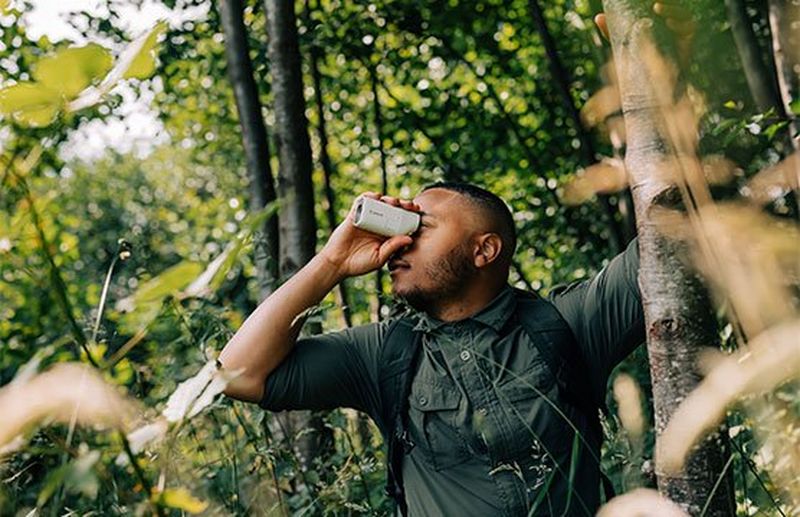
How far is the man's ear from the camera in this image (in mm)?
2955

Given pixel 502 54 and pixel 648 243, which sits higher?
pixel 502 54

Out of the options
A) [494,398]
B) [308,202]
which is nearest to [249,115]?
[308,202]

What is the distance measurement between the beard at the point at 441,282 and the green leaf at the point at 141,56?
1.94 m

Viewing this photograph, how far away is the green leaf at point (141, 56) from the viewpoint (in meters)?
0.88

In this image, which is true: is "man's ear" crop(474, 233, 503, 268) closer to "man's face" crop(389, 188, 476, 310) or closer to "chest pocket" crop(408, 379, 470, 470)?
"man's face" crop(389, 188, 476, 310)

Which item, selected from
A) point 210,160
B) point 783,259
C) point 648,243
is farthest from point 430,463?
point 210,160

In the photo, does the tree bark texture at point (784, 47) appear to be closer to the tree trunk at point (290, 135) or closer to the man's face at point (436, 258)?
the man's face at point (436, 258)

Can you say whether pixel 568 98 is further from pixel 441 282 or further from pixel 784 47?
pixel 441 282

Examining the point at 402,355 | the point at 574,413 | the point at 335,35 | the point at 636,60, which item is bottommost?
the point at 574,413

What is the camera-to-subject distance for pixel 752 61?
4.56 metres

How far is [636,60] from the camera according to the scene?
1.66m

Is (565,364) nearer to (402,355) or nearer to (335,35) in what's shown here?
(402,355)

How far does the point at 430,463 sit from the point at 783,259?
1.89 m

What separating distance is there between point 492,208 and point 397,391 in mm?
724
